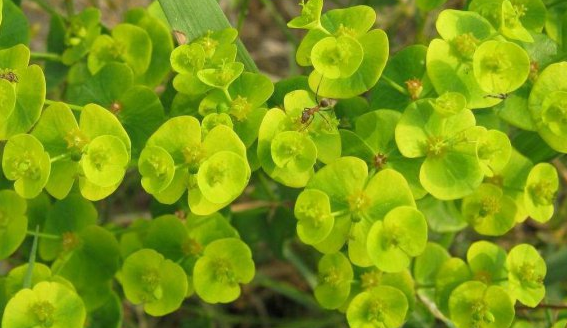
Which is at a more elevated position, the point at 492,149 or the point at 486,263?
the point at 492,149

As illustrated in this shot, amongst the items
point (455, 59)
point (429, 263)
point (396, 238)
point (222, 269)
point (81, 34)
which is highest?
point (455, 59)

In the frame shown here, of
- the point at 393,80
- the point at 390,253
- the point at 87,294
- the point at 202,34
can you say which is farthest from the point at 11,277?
the point at 393,80

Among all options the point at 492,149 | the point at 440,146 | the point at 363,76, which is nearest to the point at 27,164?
the point at 363,76

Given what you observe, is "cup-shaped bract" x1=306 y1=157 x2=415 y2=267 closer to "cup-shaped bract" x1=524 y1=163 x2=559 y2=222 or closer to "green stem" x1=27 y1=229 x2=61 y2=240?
"cup-shaped bract" x1=524 y1=163 x2=559 y2=222

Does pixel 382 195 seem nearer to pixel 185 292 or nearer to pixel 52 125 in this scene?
pixel 185 292

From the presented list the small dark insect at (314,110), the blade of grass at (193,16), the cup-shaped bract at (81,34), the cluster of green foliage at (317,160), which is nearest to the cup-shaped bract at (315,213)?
the cluster of green foliage at (317,160)

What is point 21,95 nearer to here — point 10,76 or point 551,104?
point 10,76
